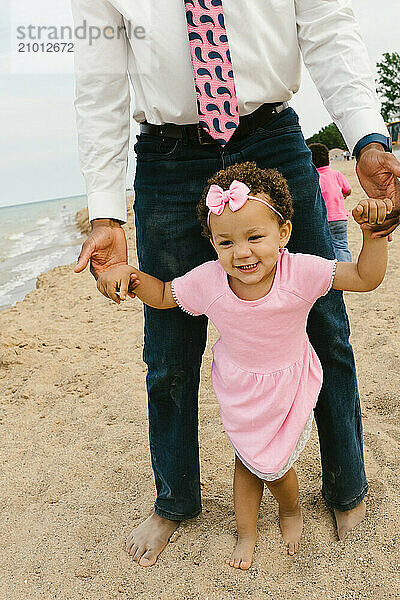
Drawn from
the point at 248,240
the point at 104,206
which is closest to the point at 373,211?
the point at 248,240

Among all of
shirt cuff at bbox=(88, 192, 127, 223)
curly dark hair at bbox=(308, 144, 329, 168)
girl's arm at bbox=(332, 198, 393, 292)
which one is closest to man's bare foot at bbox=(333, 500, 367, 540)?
girl's arm at bbox=(332, 198, 393, 292)

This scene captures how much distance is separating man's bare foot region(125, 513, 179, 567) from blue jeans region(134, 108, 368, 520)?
0.13ft

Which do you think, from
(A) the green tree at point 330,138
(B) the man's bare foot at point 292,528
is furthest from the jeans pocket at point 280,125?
(A) the green tree at point 330,138

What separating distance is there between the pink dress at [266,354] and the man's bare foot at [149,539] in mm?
505

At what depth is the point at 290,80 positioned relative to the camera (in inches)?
78.0

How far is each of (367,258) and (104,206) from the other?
853 millimetres

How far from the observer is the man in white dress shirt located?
1.87 m

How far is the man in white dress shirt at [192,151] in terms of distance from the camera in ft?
6.15

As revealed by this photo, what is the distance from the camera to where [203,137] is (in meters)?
1.95

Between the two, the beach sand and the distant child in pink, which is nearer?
Result: the beach sand

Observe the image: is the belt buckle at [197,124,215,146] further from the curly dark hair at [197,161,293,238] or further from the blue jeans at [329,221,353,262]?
the blue jeans at [329,221,353,262]

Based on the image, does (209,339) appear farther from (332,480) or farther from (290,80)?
(290,80)

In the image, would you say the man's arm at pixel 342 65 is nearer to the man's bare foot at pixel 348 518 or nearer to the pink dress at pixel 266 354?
the pink dress at pixel 266 354

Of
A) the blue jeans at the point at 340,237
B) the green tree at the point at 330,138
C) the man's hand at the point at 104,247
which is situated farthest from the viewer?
the green tree at the point at 330,138
